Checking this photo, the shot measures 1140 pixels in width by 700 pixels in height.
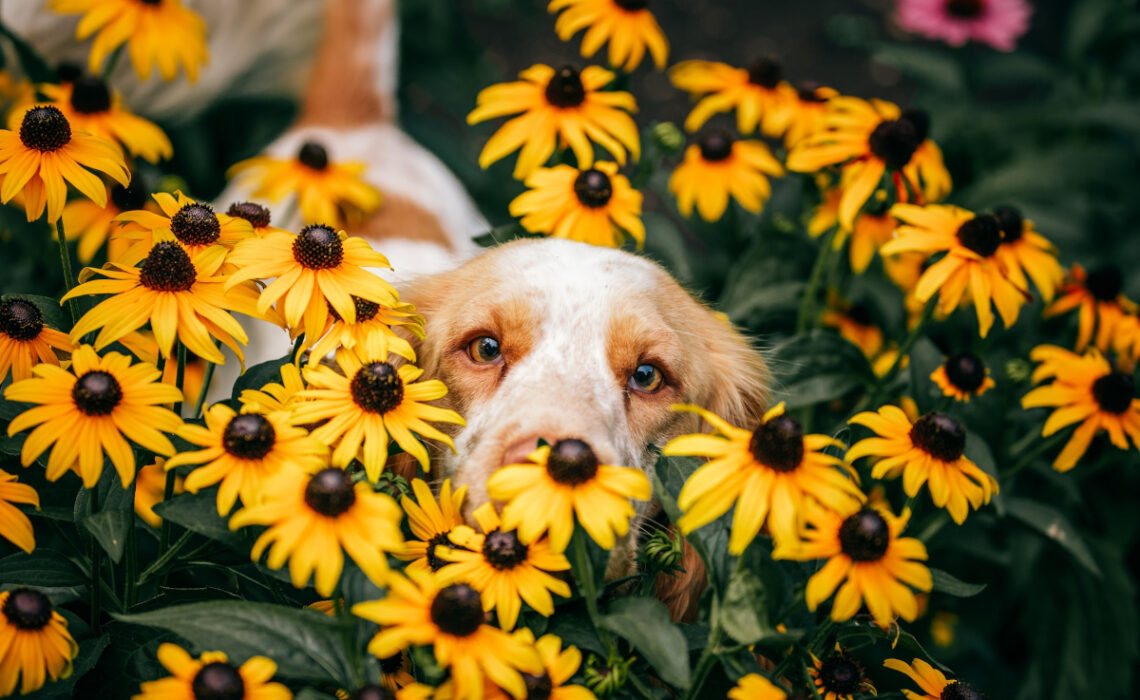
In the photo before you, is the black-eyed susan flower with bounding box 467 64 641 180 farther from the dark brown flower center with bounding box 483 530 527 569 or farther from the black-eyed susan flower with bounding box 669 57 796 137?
the dark brown flower center with bounding box 483 530 527 569

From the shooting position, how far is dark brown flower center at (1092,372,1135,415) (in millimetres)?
1593

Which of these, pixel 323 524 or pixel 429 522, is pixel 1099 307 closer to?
pixel 429 522

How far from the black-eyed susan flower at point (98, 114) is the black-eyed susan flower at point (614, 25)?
36.7 inches

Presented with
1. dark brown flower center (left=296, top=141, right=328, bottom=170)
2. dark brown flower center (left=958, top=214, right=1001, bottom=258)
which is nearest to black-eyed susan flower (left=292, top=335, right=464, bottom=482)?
dark brown flower center (left=958, top=214, right=1001, bottom=258)

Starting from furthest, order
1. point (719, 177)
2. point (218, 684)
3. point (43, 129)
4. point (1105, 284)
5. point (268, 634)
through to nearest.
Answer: point (719, 177), point (1105, 284), point (43, 129), point (268, 634), point (218, 684)

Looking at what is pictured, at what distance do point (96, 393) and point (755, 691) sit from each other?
0.81 m

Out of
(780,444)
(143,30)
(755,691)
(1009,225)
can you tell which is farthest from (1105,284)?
(143,30)

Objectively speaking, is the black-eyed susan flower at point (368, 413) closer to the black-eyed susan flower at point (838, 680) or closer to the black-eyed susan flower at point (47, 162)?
→ the black-eyed susan flower at point (47, 162)

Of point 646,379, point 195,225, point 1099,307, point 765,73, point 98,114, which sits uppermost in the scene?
point 195,225

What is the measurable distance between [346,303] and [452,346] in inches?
22.6

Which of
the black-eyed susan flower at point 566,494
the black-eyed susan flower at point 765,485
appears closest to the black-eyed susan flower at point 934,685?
the black-eyed susan flower at point 765,485

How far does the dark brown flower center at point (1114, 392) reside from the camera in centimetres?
159

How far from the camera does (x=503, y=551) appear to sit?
3.48 ft

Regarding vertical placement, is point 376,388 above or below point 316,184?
above
